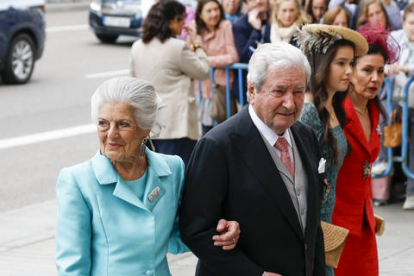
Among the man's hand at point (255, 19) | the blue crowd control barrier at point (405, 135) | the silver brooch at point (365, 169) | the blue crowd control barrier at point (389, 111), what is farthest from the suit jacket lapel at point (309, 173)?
the man's hand at point (255, 19)

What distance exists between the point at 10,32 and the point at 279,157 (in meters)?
11.5

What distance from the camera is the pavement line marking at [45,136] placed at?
1053 centimetres

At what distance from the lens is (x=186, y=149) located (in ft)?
24.1

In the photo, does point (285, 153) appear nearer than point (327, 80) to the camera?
Yes

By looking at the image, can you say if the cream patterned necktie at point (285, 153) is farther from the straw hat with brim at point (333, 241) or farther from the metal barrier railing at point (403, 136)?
the metal barrier railing at point (403, 136)

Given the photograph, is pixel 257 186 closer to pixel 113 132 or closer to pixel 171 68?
pixel 113 132

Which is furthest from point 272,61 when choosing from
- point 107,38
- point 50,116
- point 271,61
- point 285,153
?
point 107,38

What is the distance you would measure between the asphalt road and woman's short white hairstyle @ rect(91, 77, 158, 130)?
16.9 ft

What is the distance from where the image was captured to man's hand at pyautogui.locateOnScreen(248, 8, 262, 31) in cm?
965

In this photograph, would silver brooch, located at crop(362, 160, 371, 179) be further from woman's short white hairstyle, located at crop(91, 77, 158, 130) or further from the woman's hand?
woman's short white hairstyle, located at crop(91, 77, 158, 130)

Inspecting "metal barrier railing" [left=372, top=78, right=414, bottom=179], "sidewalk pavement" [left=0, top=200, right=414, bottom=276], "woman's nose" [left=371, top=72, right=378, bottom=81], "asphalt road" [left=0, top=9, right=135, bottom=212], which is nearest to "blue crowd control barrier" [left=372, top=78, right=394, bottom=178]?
"metal barrier railing" [left=372, top=78, right=414, bottom=179]

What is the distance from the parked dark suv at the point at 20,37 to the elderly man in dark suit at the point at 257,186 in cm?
1125

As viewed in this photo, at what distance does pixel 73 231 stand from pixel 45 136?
8.11 metres

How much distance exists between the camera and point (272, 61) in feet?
10.6
